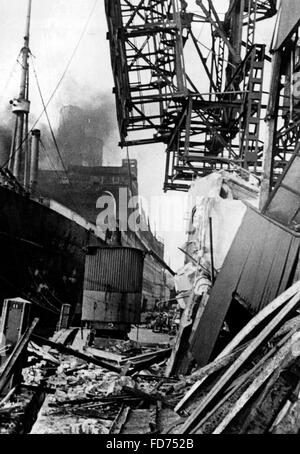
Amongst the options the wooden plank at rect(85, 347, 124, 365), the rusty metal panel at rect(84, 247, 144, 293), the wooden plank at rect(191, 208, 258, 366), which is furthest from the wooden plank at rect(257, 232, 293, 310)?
the rusty metal panel at rect(84, 247, 144, 293)

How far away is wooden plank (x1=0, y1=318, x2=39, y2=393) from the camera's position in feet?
16.2

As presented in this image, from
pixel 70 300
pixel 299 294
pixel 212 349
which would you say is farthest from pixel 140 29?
pixel 70 300

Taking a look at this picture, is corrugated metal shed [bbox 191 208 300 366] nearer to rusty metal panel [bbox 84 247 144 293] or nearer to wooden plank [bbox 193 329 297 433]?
wooden plank [bbox 193 329 297 433]

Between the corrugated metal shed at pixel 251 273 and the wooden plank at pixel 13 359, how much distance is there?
2696 mm

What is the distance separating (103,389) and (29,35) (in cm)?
2224

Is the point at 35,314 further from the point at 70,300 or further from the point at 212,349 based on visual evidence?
the point at 212,349

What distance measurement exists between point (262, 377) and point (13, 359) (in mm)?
3279

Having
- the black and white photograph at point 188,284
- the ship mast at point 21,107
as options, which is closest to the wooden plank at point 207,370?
the black and white photograph at point 188,284

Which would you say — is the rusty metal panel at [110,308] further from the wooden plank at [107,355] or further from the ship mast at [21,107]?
the ship mast at [21,107]

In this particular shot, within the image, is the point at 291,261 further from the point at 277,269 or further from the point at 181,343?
the point at 181,343

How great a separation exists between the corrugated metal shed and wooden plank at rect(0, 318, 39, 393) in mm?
2696

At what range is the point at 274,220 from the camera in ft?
19.4

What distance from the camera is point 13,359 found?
16.9ft

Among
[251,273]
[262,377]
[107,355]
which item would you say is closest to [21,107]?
[107,355]
